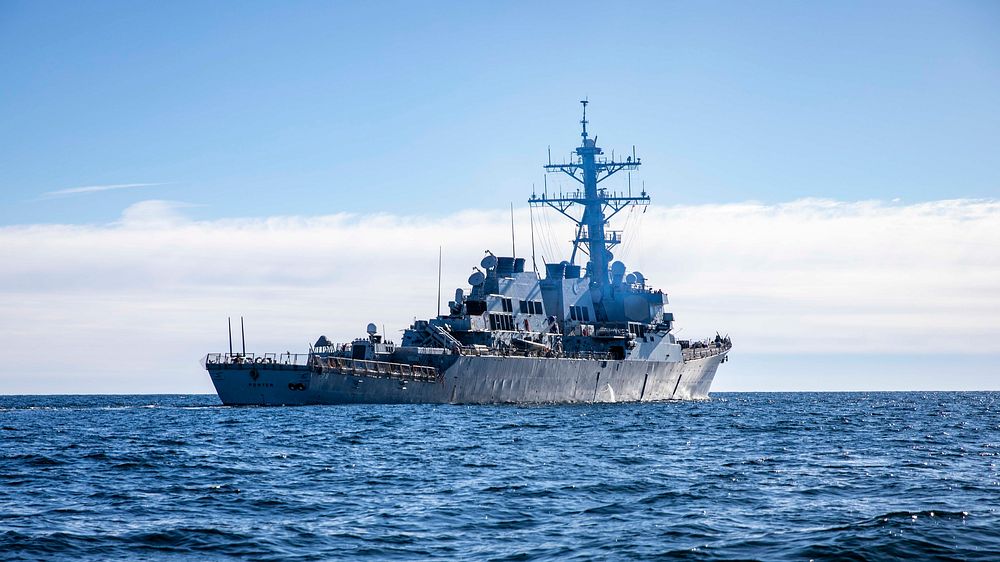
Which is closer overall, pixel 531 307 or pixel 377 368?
pixel 377 368

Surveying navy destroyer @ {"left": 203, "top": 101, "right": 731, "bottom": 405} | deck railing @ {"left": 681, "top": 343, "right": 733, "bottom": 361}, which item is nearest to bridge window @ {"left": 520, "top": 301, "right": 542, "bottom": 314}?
navy destroyer @ {"left": 203, "top": 101, "right": 731, "bottom": 405}

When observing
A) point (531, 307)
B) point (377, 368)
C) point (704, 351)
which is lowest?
point (377, 368)

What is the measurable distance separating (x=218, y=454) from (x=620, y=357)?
43.8 metres

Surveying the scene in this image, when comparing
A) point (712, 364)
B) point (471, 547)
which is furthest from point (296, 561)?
point (712, 364)

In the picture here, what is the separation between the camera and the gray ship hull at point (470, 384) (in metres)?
49.8

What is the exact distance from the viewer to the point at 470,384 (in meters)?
56.1

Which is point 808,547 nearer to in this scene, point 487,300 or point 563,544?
point 563,544

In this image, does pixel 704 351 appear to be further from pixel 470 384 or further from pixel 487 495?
pixel 487 495

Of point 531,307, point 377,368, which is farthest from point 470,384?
point 531,307

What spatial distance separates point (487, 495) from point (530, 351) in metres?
39.9

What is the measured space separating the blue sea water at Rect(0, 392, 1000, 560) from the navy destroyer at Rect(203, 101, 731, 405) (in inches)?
465

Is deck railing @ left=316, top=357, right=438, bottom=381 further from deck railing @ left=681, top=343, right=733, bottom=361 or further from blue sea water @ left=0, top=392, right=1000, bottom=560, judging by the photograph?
deck railing @ left=681, top=343, right=733, bottom=361

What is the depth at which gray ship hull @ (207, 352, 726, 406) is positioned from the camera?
4975cm

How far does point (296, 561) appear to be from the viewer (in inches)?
598
